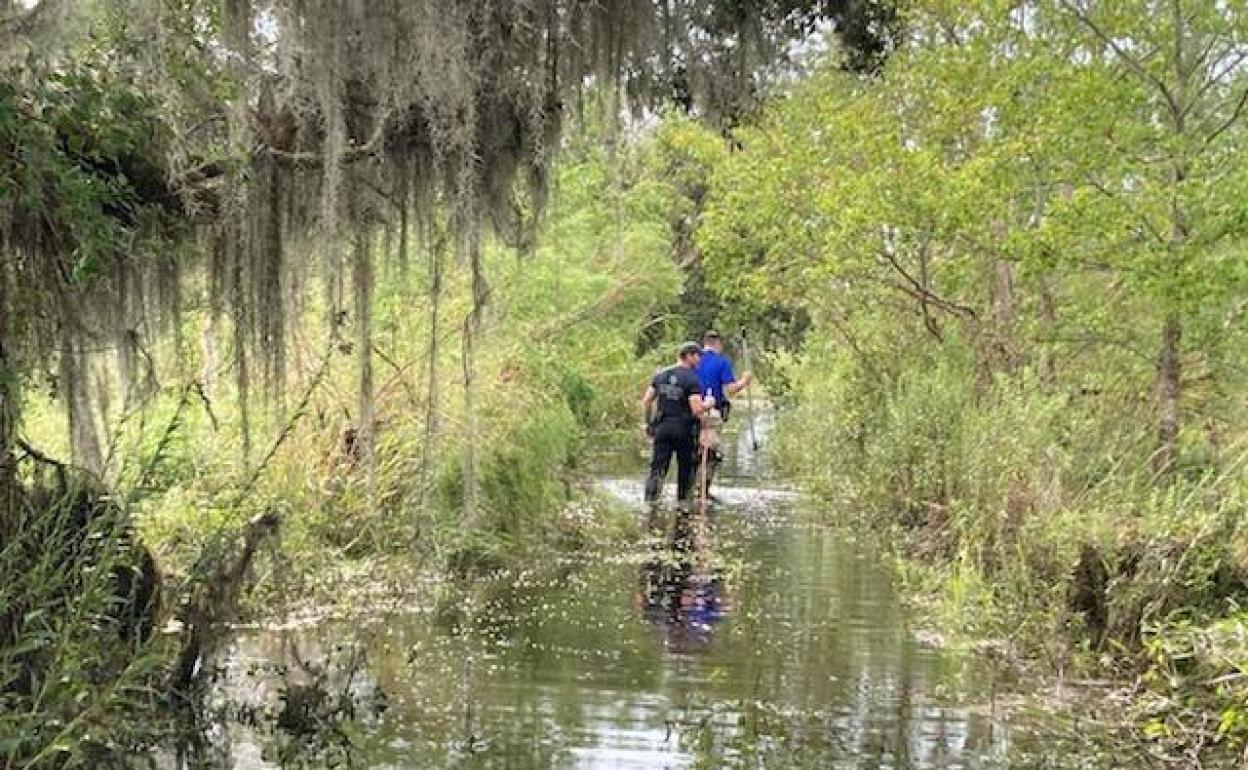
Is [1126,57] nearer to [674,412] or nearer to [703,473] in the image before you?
[674,412]

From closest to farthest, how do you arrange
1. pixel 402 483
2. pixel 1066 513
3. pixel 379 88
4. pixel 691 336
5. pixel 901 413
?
pixel 379 88 → pixel 1066 513 → pixel 402 483 → pixel 901 413 → pixel 691 336

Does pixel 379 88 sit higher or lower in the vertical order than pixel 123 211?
higher

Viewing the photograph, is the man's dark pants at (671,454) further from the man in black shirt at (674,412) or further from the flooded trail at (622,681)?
the flooded trail at (622,681)

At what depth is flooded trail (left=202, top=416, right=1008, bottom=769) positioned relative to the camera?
Result: 520 centimetres

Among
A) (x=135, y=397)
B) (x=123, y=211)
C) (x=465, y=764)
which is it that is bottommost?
(x=465, y=764)

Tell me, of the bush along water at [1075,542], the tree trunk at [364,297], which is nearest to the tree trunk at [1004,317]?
the bush along water at [1075,542]

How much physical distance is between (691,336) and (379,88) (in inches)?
970

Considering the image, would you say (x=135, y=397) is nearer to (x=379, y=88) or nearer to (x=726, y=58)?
(x=379, y=88)

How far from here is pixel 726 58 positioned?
611 cm

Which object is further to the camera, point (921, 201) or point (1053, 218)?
point (921, 201)

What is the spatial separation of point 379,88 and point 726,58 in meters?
1.66

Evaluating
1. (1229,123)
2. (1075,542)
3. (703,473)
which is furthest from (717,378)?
(1075,542)

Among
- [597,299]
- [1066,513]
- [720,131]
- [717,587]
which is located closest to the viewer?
[720,131]

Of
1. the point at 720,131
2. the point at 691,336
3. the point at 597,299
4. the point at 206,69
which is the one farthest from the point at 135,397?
the point at 691,336
